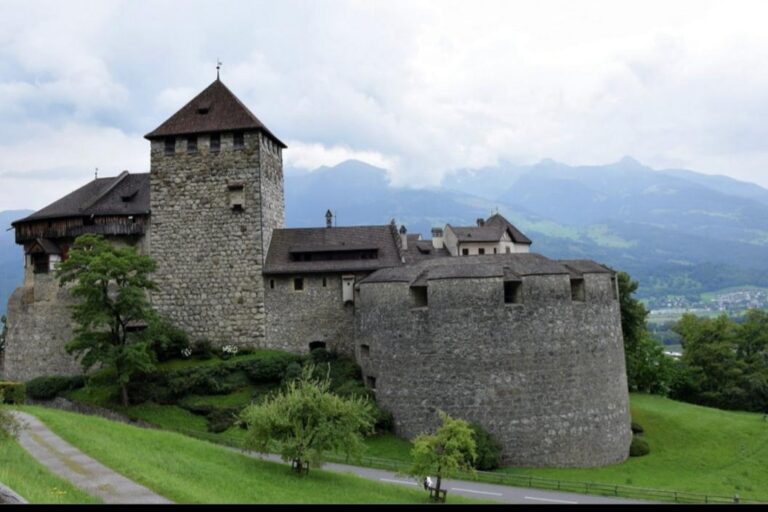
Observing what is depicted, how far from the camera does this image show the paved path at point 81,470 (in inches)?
719

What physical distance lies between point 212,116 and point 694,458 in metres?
34.9

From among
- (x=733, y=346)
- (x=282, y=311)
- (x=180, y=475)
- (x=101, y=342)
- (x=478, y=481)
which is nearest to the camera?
(x=180, y=475)

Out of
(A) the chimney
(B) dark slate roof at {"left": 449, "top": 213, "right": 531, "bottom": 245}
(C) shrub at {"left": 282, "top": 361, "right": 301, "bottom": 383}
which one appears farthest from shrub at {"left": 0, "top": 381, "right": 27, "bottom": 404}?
(A) the chimney

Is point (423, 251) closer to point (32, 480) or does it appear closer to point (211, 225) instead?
point (211, 225)

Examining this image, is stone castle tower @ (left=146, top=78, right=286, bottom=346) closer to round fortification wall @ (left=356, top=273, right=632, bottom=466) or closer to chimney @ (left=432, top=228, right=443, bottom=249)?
round fortification wall @ (left=356, top=273, right=632, bottom=466)

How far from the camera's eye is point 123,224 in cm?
4291

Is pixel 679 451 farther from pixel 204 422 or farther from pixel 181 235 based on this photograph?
pixel 181 235

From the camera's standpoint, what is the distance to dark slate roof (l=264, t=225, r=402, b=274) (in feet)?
138

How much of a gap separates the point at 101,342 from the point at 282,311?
10756 mm

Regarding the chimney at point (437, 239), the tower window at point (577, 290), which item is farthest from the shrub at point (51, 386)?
the chimney at point (437, 239)

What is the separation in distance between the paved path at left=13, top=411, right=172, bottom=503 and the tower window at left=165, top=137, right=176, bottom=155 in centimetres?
2150

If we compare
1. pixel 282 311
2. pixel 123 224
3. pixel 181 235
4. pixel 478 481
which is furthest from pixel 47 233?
pixel 478 481

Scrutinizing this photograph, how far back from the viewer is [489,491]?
28.2m

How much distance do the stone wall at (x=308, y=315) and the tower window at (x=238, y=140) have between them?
8.60m
